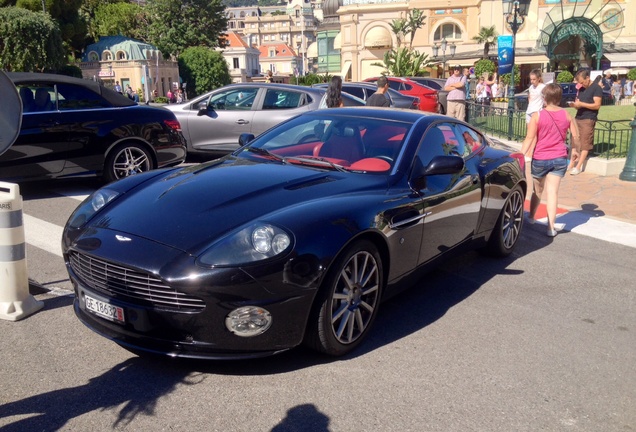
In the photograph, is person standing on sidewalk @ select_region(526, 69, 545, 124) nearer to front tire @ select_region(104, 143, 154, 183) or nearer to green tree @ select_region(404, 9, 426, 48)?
front tire @ select_region(104, 143, 154, 183)

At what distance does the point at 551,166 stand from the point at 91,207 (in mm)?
5086

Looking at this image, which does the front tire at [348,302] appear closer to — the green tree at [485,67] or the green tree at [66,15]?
the green tree at [485,67]

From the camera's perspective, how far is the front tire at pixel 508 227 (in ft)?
20.6

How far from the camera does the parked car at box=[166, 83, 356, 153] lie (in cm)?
1120

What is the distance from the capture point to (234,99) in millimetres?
11469

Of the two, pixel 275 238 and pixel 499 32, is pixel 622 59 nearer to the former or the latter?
pixel 499 32

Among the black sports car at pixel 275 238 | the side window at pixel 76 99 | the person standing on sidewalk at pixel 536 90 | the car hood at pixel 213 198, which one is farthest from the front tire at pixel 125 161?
the person standing on sidewalk at pixel 536 90

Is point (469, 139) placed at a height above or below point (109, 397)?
above

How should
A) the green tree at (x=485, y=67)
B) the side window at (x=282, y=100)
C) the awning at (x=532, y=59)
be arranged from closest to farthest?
the side window at (x=282, y=100), the green tree at (x=485, y=67), the awning at (x=532, y=59)

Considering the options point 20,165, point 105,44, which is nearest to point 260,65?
point 105,44

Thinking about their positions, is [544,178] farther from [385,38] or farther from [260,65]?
[260,65]

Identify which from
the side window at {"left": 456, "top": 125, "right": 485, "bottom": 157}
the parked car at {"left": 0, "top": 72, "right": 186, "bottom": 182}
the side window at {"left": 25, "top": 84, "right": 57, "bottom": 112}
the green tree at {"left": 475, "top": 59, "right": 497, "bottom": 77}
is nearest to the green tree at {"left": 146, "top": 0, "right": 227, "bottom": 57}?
the green tree at {"left": 475, "top": 59, "right": 497, "bottom": 77}

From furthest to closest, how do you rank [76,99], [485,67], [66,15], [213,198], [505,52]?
1. [66,15]
2. [485,67]
3. [505,52]
4. [76,99]
5. [213,198]

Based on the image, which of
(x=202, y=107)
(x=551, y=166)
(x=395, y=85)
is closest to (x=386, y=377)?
(x=551, y=166)
